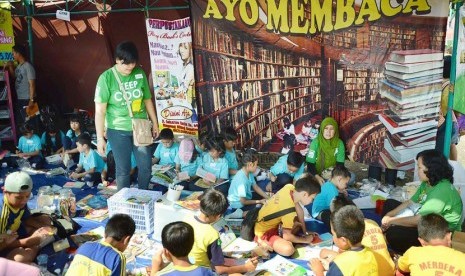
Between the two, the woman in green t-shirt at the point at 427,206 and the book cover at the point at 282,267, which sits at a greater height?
the woman in green t-shirt at the point at 427,206

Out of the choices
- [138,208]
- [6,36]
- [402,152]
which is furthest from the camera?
[6,36]

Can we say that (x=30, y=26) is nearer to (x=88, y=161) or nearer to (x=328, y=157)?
(x=88, y=161)

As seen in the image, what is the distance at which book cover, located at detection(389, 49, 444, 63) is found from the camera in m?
5.45

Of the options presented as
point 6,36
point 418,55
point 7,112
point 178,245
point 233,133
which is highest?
point 6,36

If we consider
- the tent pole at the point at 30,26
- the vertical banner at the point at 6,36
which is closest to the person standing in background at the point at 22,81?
the vertical banner at the point at 6,36

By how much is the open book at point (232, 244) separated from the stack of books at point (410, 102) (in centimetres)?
254

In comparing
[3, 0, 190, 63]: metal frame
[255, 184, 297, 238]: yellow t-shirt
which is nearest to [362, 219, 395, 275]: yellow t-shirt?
[255, 184, 297, 238]: yellow t-shirt

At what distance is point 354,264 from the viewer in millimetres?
2904

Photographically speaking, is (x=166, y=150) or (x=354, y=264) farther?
(x=166, y=150)

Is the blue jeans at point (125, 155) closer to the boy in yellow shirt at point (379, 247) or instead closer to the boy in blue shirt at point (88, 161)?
the boy in blue shirt at point (88, 161)

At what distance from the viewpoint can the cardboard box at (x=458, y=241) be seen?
12.3 feet

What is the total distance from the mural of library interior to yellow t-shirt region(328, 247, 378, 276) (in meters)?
0.01

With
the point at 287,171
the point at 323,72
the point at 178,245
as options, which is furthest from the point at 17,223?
the point at 323,72

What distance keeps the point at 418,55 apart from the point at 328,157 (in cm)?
161
